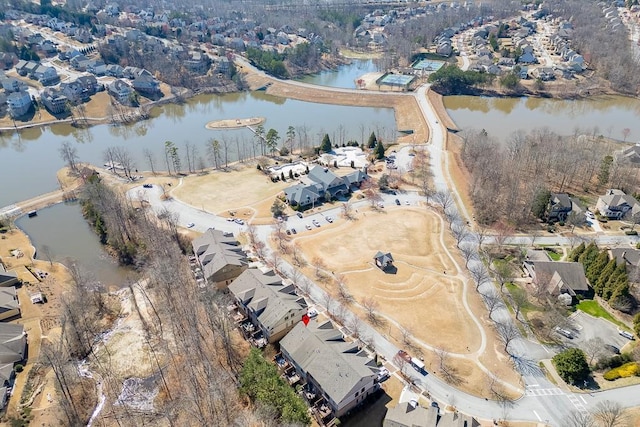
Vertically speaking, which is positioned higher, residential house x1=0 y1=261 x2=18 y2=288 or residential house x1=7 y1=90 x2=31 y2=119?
residential house x1=7 y1=90 x2=31 y2=119

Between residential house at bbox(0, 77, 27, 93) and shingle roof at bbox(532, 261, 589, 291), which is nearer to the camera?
shingle roof at bbox(532, 261, 589, 291)

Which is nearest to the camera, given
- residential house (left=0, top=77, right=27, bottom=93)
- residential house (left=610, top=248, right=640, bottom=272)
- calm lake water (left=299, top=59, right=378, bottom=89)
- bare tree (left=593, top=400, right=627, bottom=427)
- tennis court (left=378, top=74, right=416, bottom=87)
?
bare tree (left=593, top=400, right=627, bottom=427)

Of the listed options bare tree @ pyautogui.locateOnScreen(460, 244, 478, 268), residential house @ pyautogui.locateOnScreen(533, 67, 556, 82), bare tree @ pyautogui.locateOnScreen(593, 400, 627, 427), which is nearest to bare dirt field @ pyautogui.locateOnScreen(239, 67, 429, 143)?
bare tree @ pyautogui.locateOnScreen(460, 244, 478, 268)

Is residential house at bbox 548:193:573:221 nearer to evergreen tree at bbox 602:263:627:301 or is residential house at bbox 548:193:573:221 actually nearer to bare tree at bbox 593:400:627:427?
evergreen tree at bbox 602:263:627:301

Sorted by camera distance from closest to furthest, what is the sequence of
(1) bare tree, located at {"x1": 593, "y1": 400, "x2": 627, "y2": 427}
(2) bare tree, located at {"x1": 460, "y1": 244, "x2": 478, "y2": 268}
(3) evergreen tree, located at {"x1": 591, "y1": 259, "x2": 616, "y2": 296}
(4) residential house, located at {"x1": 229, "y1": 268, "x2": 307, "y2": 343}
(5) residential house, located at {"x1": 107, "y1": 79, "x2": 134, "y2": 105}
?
(1) bare tree, located at {"x1": 593, "y1": 400, "x2": 627, "y2": 427}, (4) residential house, located at {"x1": 229, "y1": 268, "x2": 307, "y2": 343}, (3) evergreen tree, located at {"x1": 591, "y1": 259, "x2": 616, "y2": 296}, (2) bare tree, located at {"x1": 460, "y1": 244, "x2": 478, "y2": 268}, (5) residential house, located at {"x1": 107, "y1": 79, "x2": 134, "y2": 105}

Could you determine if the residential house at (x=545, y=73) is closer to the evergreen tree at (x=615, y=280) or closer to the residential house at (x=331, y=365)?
the evergreen tree at (x=615, y=280)

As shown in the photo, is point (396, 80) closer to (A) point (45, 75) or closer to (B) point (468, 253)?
(B) point (468, 253)

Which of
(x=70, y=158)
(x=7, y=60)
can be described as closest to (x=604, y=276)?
(x=70, y=158)
